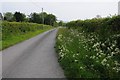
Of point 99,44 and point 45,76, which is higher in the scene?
point 99,44

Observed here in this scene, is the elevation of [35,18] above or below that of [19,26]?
above

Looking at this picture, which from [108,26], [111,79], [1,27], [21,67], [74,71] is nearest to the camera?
[111,79]

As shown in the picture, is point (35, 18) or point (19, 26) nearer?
point (19, 26)

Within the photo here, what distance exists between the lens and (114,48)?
11641mm

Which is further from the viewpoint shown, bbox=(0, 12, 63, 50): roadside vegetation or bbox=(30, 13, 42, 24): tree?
bbox=(30, 13, 42, 24): tree

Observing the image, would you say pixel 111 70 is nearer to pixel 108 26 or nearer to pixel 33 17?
pixel 108 26

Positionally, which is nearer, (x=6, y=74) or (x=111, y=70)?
(x=111, y=70)

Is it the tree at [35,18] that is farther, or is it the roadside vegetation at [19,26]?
the tree at [35,18]

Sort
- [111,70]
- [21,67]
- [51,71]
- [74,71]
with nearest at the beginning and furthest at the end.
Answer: [111,70], [74,71], [51,71], [21,67]

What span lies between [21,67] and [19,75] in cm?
165

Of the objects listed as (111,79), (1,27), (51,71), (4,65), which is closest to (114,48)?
(51,71)

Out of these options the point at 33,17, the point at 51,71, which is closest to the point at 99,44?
the point at 51,71

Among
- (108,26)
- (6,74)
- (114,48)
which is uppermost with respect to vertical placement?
(108,26)

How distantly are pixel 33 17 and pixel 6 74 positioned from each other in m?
109
